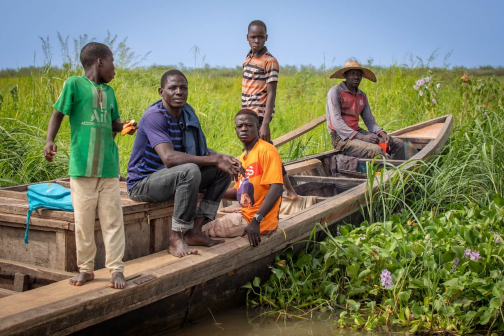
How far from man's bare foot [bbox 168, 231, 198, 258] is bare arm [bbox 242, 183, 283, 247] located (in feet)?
1.22

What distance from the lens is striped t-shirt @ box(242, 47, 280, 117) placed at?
16.9ft

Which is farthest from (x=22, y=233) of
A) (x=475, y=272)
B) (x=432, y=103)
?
(x=432, y=103)

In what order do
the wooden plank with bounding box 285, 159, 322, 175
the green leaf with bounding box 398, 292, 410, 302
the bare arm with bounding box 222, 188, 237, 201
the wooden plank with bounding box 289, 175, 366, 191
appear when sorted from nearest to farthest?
the green leaf with bounding box 398, 292, 410, 302
the bare arm with bounding box 222, 188, 237, 201
the wooden plank with bounding box 289, 175, 366, 191
the wooden plank with bounding box 285, 159, 322, 175

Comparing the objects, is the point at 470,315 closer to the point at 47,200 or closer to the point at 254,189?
the point at 254,189

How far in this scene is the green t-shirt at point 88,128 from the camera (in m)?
2.70

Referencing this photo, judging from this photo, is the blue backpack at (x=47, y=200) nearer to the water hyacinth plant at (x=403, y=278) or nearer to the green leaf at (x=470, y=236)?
the water hyacinth plant at (x=403, y=278)

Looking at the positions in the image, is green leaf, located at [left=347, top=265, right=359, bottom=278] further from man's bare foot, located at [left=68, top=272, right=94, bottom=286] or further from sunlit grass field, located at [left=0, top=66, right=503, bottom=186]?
sunlit grass field, located at [left=0, top=66, right=503, bottom=186]

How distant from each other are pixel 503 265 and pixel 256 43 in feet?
8.99

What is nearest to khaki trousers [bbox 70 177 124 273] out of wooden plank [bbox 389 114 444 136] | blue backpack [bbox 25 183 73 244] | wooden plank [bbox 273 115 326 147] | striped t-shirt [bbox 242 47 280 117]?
blue backpack [bbox 25 183 73 244]

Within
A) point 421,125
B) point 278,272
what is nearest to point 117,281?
point 278,272

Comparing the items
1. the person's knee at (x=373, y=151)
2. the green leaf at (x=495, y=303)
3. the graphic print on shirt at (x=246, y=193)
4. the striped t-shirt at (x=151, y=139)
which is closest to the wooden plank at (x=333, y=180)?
the person's knee at (x=373, y=151)

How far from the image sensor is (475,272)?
11.5 ft

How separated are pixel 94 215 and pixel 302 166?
318cm

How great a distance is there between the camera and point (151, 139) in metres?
3.32
